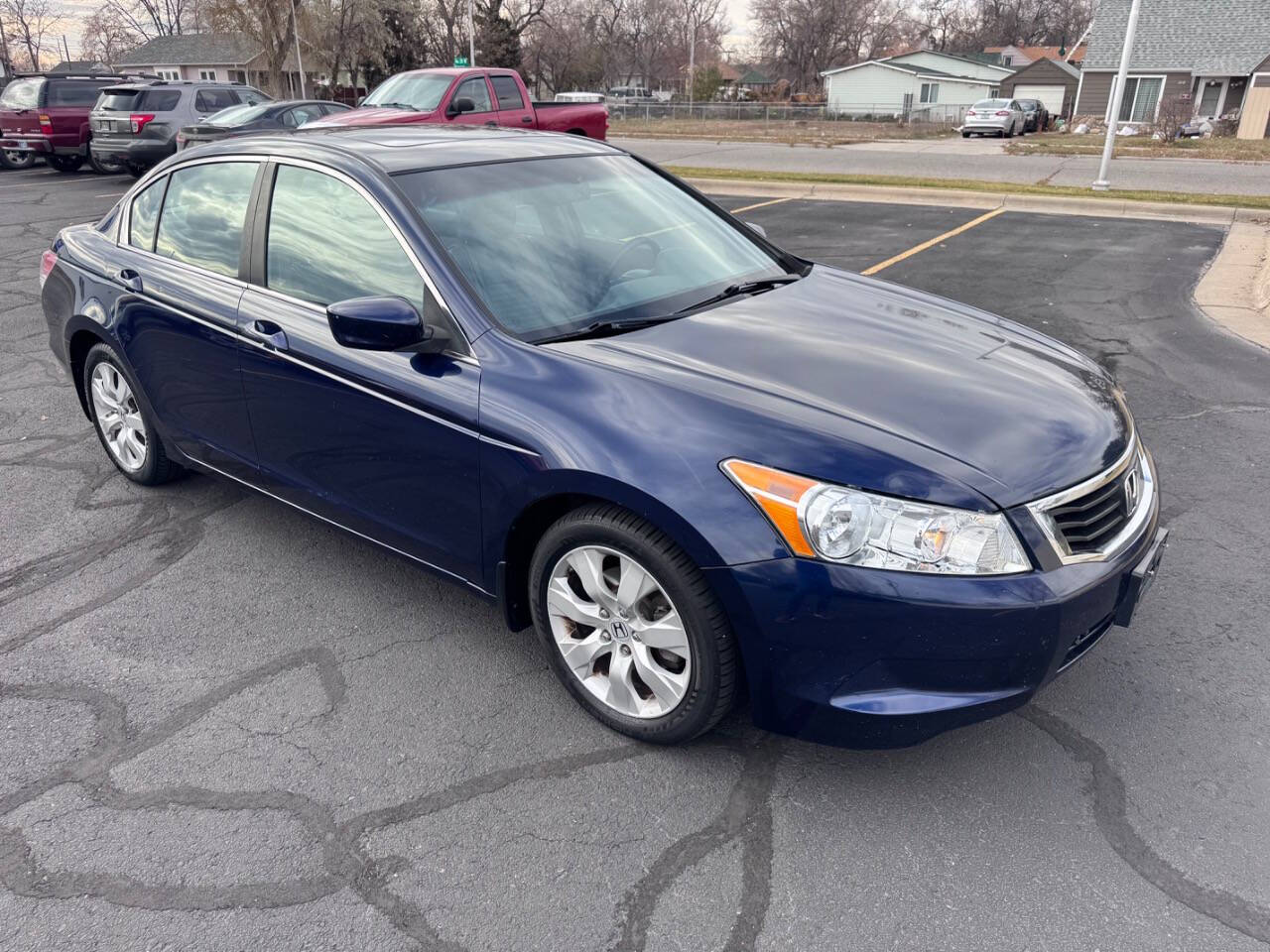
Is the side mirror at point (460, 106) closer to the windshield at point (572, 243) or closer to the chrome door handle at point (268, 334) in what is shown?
the windshield at point (572, 243)

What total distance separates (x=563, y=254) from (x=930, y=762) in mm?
2032

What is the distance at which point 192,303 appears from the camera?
3.81 metres

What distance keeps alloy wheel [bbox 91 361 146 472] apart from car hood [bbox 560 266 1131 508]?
8.77 feet

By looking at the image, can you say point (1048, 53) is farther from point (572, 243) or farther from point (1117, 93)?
point (572, 243)

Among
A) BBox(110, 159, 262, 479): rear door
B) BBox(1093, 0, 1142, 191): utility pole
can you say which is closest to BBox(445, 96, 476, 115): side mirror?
BBox(1093, 0, 1142, 191): utility pole

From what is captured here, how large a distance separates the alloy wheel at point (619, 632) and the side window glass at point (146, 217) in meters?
2.69

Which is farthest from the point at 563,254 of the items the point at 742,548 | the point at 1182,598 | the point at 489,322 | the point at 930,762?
A: the point at 1182,598

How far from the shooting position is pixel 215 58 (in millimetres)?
65688

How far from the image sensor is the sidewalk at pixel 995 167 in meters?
15.9

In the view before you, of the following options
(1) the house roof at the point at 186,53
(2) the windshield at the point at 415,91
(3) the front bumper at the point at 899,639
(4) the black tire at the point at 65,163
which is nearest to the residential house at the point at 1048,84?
(1) the house roof at the point at 186,53

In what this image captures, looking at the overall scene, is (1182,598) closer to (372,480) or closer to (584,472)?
(584,472)

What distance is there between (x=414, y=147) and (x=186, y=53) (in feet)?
249

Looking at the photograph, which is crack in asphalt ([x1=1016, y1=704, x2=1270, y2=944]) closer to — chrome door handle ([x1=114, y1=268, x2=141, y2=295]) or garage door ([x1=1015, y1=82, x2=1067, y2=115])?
chrome door handle ([x1=114, y1=268, x2=141, y2=295])

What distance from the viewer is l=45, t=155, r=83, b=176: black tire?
19.3 m
